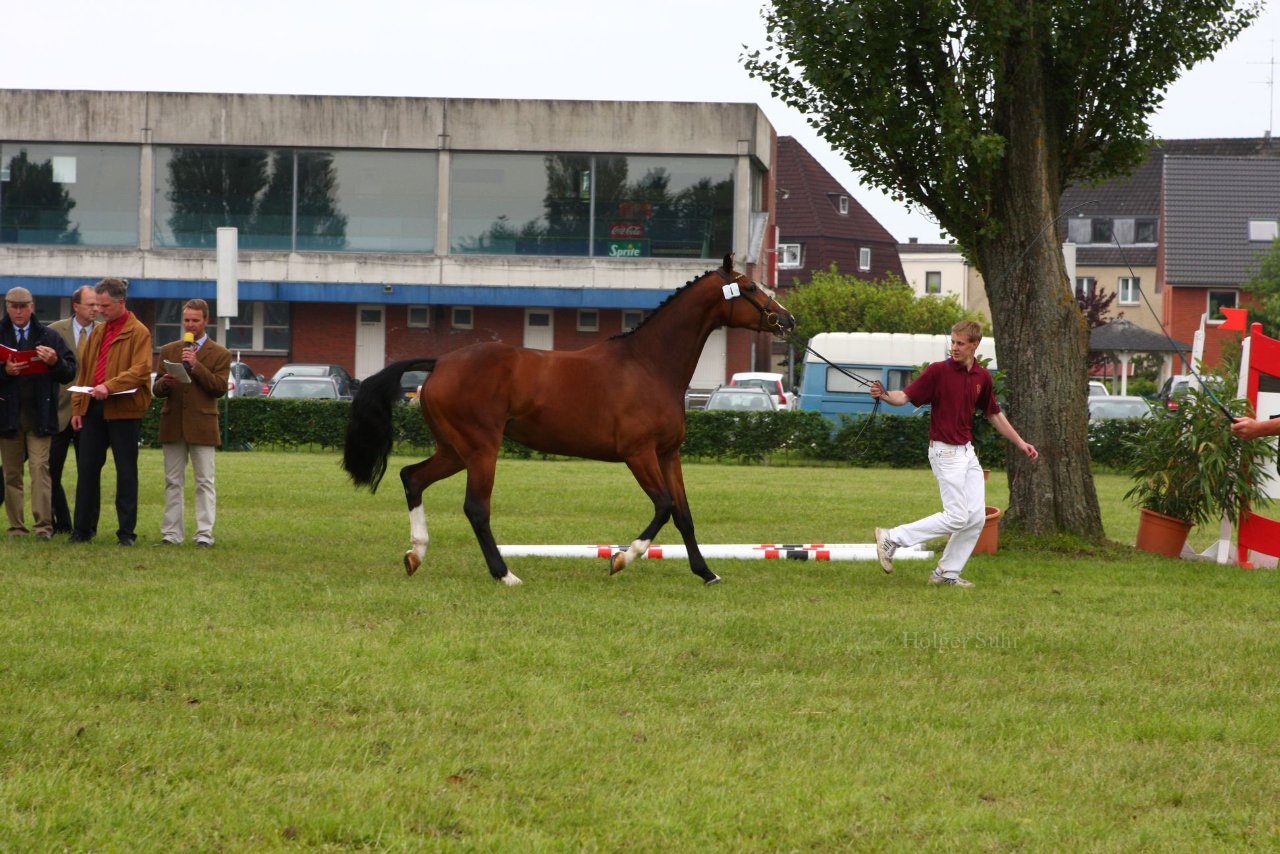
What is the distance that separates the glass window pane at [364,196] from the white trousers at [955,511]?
37634 mm

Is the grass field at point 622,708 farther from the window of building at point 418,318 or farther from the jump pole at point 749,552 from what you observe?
the window of building at point 418,318

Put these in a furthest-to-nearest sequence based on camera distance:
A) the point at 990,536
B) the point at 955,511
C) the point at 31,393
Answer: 1. the point at 990,536
2. the point at 31,393
3. the point at 955,511

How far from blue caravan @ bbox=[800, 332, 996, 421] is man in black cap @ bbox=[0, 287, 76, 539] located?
2447 centimetres

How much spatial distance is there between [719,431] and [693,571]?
61.9 feet

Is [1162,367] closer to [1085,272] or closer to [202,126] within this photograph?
[1085,272]

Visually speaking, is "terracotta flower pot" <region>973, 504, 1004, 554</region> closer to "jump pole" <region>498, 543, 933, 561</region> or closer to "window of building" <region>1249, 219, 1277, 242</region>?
"jump pole" <region>498, 543, 933, 561</region>

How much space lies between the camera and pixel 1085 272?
75500 mm

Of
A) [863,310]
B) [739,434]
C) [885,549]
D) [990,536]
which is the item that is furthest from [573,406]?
[863,310]

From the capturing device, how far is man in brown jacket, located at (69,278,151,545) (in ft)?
39.2

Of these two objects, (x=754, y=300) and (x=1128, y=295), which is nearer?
(x=754, y=300)

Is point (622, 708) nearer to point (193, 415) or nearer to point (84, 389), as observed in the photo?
point (193, 415)

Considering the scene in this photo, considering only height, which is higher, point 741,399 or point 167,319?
point 167,319

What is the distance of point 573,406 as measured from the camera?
10859 mm

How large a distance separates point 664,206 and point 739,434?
18.0 metres
